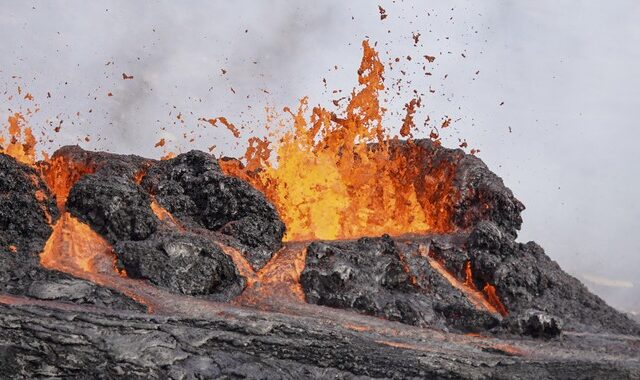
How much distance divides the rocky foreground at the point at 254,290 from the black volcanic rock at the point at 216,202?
0.24 ft

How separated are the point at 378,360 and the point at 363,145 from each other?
24.4 m

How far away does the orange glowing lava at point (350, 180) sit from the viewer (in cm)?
3186

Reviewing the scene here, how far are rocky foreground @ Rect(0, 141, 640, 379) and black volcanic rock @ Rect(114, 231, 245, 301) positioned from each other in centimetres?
6

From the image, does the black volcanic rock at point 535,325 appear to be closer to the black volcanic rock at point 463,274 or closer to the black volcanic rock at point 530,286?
the black volcanic rock at point 463,274

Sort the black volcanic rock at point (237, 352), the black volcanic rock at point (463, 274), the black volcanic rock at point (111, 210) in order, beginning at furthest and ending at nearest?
the black volcanic rock at point (111, 210) < the black volcanic rock at point (463, 274) < the black volcanic rock at point (237, 352)

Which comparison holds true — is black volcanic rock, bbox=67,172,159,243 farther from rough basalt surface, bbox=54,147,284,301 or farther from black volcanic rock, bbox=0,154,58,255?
black volcanic rock, bbox=0,154,58,255

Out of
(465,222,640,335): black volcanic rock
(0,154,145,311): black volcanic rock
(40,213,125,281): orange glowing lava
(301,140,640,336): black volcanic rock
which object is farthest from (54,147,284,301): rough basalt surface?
(465,222,640,335): black volcanic rock

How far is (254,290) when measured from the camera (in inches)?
856

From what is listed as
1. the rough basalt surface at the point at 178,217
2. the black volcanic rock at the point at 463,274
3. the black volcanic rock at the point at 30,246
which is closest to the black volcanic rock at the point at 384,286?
the black volcanic rock at the point at 463,274

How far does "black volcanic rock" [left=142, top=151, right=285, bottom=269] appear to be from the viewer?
25.7m

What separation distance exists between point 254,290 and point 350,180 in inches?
567

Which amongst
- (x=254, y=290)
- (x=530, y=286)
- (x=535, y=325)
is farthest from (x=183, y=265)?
(x=530, y=286)

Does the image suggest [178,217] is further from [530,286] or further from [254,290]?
[530,286]

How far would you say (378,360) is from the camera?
43.8 ft
